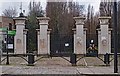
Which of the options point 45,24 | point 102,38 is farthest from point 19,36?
point 102,38

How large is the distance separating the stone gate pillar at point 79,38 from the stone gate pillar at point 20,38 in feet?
15.6

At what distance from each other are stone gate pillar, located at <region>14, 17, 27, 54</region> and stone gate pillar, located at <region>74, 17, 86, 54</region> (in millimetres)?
4766

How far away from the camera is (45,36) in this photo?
27.8 meters

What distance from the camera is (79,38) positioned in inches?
1090

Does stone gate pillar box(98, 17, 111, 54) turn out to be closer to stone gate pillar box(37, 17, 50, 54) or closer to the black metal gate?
the black metal gate

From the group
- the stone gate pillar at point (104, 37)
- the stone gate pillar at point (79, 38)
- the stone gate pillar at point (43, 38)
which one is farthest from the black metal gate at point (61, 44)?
the stone gate pillar at point (104, 37)

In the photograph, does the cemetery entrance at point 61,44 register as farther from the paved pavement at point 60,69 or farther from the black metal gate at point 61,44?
the paved pavement at point 60,69

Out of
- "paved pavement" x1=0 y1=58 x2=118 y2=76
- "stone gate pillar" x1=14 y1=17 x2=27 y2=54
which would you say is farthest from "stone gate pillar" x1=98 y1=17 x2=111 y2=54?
"paved pavement" x1=0 y1=58 x2=118 y2=76

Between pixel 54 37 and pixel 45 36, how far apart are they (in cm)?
330

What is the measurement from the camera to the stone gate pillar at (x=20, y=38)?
27594 millimetres

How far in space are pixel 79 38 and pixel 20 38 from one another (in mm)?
5420

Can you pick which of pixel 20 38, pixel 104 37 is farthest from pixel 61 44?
pixel 104 37

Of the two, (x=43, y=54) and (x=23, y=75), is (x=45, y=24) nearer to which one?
(x=43, y=54)

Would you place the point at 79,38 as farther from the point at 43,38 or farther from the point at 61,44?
the point at 61,44
